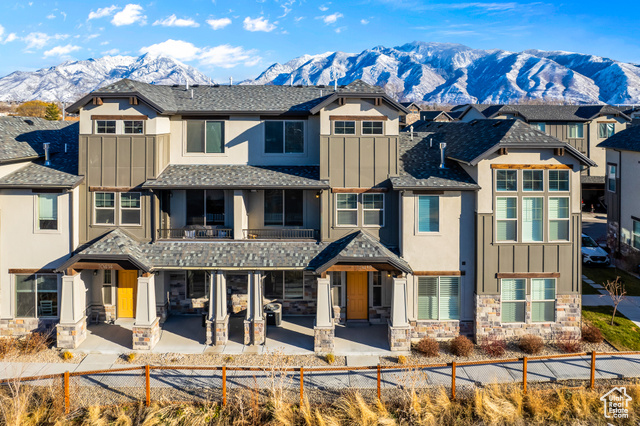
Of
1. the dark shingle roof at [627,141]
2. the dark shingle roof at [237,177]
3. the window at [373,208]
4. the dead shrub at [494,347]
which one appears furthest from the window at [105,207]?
the dark shingle roof at [627,141]

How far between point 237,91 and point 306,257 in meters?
8.88

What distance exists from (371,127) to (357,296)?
6800mm

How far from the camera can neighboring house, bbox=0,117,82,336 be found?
1686cm

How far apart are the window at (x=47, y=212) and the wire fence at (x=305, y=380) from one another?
5839mm

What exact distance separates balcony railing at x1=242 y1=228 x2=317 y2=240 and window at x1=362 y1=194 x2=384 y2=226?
225 cm

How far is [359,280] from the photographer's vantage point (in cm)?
1833

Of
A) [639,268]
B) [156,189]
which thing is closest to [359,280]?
[156,189]

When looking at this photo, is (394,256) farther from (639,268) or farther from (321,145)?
(639,268)

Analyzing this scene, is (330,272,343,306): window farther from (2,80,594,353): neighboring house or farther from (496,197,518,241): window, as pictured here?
(496,197,518,241): window

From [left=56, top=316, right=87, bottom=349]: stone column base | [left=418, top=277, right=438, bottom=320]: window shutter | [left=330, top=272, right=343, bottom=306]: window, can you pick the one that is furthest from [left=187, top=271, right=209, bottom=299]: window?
[left=418, top=277, right=438, bottom=320]: window shutter

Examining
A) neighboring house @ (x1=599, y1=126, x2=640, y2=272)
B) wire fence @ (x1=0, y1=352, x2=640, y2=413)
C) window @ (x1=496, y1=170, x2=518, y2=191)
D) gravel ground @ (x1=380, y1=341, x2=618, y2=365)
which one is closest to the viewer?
wire fence @ (x1=0, y1=352, x2=640, y2=413)

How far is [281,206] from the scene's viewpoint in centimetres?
1891

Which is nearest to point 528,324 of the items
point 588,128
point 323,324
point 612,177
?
point 323,324

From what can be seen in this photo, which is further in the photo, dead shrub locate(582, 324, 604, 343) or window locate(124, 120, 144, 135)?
window locate(124, 120, 144, 135)
